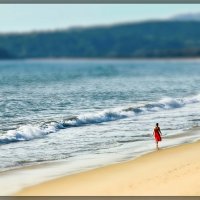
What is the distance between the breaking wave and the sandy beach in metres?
9.00

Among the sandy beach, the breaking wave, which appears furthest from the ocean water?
the sandy beach

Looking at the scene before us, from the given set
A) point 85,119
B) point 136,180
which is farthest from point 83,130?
point 136,180

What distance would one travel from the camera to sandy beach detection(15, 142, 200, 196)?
60.6 feet

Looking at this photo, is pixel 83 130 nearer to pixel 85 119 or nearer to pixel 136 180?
pixel 85 119

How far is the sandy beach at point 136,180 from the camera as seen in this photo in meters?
18.5

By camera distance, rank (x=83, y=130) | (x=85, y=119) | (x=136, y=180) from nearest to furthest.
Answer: (x=136, y=180) → (x=83, y=130) → (x=85, y=119)

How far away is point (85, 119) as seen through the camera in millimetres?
38312

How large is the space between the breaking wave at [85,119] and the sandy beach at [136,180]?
29.5 feet

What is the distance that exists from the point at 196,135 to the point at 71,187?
13.1m

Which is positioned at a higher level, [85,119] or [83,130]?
[85,119]

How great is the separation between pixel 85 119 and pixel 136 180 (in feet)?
60.6

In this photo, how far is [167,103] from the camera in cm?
4928

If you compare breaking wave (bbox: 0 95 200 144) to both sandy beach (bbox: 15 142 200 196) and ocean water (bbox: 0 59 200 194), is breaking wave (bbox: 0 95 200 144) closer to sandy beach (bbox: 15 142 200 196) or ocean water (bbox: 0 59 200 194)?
ocean water (bbox: 0 59 200 194)

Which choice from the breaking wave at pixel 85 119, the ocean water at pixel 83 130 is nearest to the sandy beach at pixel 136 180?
the ocean water at pixel 83 130
